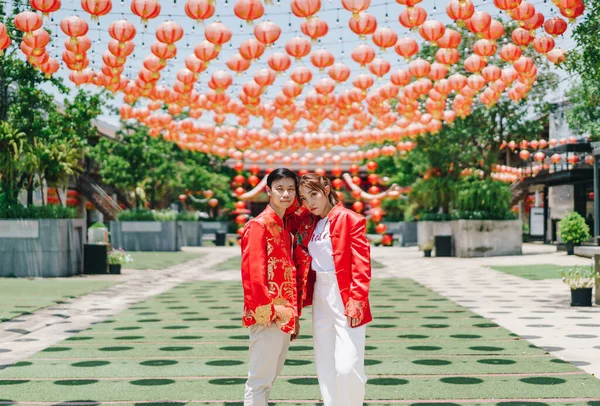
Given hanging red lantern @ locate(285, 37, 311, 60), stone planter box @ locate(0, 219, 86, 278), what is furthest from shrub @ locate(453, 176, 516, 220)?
hanging red lantern @ locate(285, 37, 311, 60)

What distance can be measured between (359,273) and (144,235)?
1506 inches

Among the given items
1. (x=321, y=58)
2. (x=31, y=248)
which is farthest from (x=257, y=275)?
(x=31, y=248)

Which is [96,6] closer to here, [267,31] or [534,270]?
[267,31]

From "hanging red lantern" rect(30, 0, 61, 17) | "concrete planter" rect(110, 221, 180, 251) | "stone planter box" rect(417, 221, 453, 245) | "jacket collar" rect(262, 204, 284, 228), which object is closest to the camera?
"jacket collar" rect(262, 204, 284, 228)

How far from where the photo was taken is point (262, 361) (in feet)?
16.7

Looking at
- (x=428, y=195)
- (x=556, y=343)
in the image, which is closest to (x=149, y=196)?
(x=428, y=195)

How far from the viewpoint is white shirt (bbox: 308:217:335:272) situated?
5.21 metres

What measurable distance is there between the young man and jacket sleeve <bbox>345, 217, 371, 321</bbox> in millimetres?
380

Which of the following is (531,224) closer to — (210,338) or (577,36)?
(577,36)

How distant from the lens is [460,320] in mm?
12008

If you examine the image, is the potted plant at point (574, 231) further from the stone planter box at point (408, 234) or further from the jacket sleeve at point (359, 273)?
the jacket sleeve at point (359, 273)

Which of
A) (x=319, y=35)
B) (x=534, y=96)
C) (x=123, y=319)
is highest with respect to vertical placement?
(x=534, y=96)

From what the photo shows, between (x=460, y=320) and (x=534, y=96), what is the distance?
26007mm

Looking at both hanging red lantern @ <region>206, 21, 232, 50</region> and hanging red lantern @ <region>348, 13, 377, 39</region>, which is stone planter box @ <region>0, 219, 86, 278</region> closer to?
hanging red lantern @ <region>206, 21, 232, 50</region>
